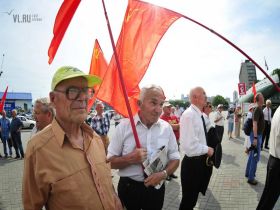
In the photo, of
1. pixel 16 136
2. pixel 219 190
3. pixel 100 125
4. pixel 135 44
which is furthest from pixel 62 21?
pixel 16 136

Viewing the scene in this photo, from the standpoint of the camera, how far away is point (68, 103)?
188 cm

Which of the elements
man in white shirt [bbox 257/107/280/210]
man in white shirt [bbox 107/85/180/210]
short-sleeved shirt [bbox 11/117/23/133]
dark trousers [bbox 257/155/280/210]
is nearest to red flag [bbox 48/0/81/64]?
man in white shirt [bbox 107/85/180/210]

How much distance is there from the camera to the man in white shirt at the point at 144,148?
2.59 metres

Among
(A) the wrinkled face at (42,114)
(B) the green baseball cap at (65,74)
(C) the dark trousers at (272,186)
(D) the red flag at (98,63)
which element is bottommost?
(C) the dark trousers at (272,186)

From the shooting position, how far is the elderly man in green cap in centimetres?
166

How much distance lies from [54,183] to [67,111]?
21.6 inches

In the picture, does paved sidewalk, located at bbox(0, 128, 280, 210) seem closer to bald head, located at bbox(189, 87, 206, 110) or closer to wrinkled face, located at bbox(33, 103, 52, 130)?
bald head, located at bbox(189, 87, 206, 110)

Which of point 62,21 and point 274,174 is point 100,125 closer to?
point 62,21

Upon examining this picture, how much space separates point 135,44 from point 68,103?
5.36ft

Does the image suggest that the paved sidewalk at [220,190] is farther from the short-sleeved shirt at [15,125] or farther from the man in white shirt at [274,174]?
the short-sleeved shirt at [15,125]

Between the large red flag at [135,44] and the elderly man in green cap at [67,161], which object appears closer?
the elderly man in green cap at [67,161]

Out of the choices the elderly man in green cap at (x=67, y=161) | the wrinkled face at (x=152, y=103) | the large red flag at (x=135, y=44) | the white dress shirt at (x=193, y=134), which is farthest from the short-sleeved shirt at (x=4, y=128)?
the elderly man in green cap at (x=67, y=161)

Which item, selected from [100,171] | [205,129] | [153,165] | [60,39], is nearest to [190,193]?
[205,129]

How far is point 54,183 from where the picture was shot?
1.63 m
